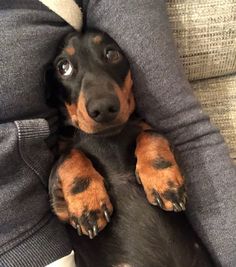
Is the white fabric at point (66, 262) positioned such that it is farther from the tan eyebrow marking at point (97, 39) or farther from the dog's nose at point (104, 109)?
the tan eyebrow marking at point (97, 39)

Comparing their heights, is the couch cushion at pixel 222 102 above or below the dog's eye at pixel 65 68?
below

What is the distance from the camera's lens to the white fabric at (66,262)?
A: 1444mm

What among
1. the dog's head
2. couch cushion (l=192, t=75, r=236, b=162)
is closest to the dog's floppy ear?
the dog's head

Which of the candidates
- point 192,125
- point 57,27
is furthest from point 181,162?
point 57,27

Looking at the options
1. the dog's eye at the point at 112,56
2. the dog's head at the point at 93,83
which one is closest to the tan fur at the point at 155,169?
the dog's head at the point at 93,83

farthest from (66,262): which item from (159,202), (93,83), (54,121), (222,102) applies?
(222,102)

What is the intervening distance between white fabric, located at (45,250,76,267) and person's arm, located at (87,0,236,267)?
43cm

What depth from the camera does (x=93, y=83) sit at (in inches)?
56.5

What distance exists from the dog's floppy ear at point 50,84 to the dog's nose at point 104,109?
0.85 ft

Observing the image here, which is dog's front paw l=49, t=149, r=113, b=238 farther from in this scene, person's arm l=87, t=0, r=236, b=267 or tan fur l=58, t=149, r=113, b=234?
person's arm l=87, t=0, r=236, b=267

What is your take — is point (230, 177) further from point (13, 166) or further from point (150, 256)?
point (13, 166)

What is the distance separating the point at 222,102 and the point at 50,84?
0.79 m

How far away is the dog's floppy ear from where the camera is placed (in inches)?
62.0

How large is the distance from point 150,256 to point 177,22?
2.93 feet
